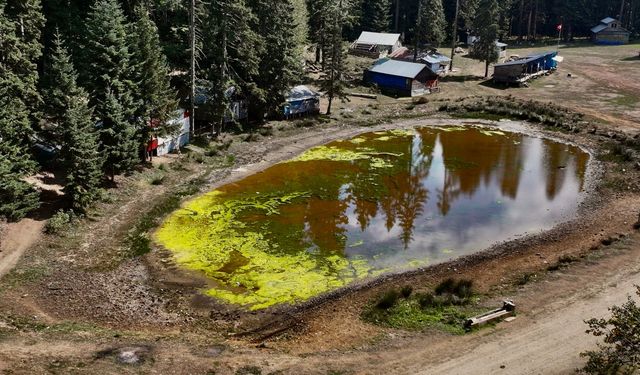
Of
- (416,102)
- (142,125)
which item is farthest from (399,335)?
(416,102)

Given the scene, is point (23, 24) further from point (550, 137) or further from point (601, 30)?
point (601, 30)

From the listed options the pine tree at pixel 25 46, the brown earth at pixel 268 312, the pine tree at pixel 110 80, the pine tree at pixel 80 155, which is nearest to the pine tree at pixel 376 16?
the pine tree at pixel 25 46

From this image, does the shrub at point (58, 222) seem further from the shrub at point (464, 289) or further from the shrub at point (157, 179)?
the shrub at point (464, 289)

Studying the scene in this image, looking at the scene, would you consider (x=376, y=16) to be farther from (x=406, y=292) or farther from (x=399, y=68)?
(x=406, y=292)

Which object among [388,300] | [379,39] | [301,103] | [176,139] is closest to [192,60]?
[176,139]

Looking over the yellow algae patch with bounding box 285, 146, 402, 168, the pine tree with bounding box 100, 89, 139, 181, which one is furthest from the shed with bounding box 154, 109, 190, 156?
the yellow algae patch with bounding box 285, 146, 402, 168

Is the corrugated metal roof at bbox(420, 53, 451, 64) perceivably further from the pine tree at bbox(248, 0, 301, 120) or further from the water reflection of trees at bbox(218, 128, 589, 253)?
the pine tree at bbox(248, 0, 301, 120)
